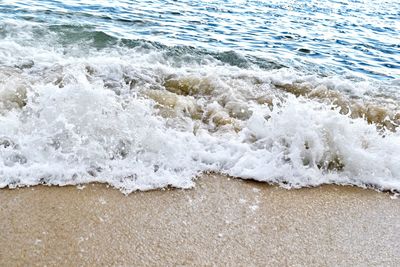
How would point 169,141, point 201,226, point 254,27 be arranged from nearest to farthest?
point 201,226, point 169,141, point 254,27

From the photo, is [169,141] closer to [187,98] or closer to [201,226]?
[201,226]

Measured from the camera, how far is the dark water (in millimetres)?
6648

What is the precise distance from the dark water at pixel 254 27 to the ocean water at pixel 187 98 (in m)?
0.04

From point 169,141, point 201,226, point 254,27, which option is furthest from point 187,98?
point 254,27

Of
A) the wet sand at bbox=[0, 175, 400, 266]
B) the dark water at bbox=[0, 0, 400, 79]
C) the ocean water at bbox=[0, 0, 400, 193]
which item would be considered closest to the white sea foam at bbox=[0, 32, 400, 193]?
the ocean water at bbox=[0, 0, 400, 193]

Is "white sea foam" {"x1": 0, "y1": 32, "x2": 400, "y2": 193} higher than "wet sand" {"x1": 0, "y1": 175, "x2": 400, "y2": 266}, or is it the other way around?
"white sea foam" {"x1": 0, "y1": 32, "x2": 400, "y2": 193}

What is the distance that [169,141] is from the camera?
11.3ft

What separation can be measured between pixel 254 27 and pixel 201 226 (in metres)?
5.89

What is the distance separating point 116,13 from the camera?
803 cm

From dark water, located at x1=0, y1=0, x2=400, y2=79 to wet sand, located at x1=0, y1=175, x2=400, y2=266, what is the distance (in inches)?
134

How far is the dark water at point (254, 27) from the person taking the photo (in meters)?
6.65

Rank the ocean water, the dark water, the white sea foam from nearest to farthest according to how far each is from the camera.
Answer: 1. the white sea foam
2. the ocean water
3. the dark water

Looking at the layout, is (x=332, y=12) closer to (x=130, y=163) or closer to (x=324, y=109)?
(x=324, y=109)

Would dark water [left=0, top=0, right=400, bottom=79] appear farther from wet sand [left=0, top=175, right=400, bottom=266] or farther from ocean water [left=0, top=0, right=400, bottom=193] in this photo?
wet sand [left=0, top=175, right=400, bottom=266]
